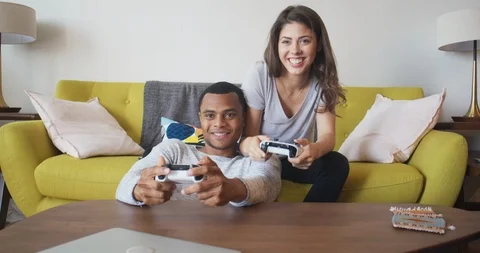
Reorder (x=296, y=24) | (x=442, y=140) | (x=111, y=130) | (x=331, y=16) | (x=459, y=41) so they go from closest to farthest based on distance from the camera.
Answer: (x=296, y=24)
(x=442, y=140)
(x=111, y=130)
(x=459, y=41)
(x=331, y=16)

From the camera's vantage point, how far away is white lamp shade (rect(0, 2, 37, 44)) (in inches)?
77.4

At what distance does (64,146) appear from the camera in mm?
1613

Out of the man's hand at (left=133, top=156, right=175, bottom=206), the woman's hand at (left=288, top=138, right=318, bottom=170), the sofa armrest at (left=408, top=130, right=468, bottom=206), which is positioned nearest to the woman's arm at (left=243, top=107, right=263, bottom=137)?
the woman's hand at (left=288, top=138, right=318, bottom=170)

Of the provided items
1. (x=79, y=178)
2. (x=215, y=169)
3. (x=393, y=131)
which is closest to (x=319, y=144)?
(x=215, y=169)

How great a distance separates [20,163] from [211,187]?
1008 millimetres

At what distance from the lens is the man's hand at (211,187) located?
2.67 feet

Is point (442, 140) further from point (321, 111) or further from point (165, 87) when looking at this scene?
point (165, 87)

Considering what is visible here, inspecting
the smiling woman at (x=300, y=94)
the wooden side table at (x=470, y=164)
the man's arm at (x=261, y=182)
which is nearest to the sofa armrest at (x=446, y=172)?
the wooden side table at (x=470, y=164)

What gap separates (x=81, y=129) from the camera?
1692 mm

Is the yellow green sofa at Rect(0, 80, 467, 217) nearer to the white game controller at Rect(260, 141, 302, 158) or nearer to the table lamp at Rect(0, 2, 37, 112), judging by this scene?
the white game controller at Rect(260, 141, 302, 158)

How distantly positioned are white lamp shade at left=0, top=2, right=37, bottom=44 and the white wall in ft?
0.71

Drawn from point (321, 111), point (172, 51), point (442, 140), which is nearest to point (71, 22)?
point (172, 51)

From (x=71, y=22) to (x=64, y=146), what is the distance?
0.98 meters

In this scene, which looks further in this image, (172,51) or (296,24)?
(172,51)
